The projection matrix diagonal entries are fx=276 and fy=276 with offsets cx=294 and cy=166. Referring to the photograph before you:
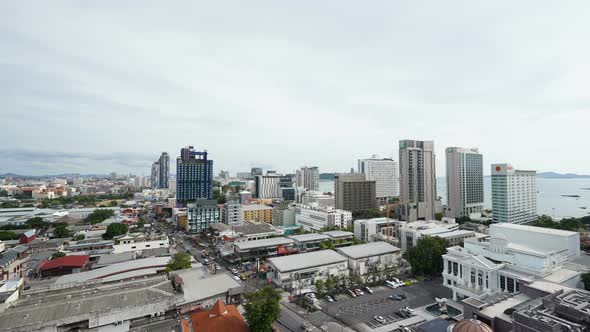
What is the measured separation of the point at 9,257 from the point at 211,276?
80.0ft

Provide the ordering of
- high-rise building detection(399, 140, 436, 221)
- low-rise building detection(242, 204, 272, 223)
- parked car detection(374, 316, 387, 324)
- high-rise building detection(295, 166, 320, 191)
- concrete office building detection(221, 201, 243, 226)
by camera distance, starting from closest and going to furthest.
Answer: parked car detection(374, 316, 387, 324) → concrete office building detection(221, 201, 243, 226) → low-rise building detection(242, 204, 272, 223) → high-rise building detection(399, 140, 436, 221) → high-rise building detection(295, 166, 320, 191)

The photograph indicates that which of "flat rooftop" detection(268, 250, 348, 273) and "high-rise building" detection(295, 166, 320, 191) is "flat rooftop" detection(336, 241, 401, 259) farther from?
"high-rise building" detection(295, 166, 320, 191)

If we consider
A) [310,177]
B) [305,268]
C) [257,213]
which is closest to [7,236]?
[257,213]

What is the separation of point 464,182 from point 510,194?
41.5 ft

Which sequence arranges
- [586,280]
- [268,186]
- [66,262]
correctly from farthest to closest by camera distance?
[268,186] < [66,262] < [586,280]

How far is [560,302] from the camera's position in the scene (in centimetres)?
1497

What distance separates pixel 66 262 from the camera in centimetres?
3173

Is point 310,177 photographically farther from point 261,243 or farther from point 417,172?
point 261,243

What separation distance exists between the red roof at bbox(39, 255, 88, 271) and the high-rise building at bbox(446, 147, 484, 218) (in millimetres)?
72002

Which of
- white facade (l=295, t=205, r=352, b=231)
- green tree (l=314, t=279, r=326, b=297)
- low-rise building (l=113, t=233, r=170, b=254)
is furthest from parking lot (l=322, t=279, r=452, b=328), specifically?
low-rise building (l=113, t=233, r=170, b=254)

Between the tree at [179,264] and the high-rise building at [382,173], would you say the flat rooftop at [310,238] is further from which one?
the high-rise building at [382,173]

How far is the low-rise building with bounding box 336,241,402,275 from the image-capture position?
3159 cm

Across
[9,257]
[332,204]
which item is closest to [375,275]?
[9,257]

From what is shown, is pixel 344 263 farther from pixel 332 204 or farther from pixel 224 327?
pixel 332 204
